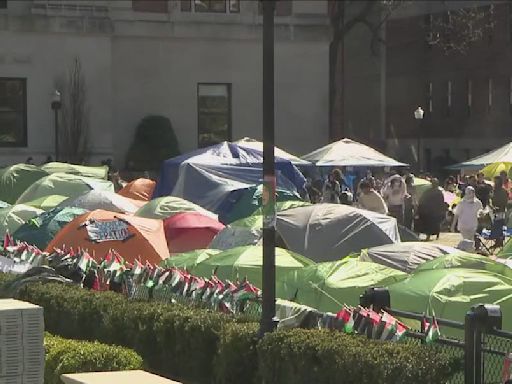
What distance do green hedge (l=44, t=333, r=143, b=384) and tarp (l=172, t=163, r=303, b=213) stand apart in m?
17.4

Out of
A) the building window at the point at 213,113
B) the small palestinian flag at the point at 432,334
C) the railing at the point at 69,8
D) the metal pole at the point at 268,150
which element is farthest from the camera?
the building window at the point at 213,113

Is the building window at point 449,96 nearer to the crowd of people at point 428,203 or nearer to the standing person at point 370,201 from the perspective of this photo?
the crowd of people at point 428,203

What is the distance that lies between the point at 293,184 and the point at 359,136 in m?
35.0

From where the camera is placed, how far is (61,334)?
11.4m

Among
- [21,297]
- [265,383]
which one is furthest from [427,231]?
[265,383]

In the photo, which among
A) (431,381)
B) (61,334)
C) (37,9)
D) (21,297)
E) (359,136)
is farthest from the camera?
(359,136)

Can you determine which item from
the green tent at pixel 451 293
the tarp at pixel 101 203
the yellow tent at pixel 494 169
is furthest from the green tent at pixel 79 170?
the green tent at pixel 451 293

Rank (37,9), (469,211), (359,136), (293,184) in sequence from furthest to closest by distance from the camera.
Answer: (359,136) < (37,9) < (293,184) < (469,211)

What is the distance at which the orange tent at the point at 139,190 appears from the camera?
28.9m

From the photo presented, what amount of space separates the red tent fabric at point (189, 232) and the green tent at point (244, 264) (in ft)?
16.2

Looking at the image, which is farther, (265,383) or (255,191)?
(255,191)

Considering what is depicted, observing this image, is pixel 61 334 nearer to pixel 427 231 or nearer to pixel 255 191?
pixel 255 191

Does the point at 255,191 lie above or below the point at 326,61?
below

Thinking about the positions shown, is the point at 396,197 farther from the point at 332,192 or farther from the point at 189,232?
the point at 189,232
